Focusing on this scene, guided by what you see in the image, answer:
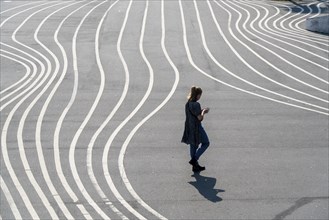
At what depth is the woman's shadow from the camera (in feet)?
36.4

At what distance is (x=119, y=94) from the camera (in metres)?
18.4

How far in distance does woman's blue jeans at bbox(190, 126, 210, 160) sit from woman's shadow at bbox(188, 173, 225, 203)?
348 millimetres

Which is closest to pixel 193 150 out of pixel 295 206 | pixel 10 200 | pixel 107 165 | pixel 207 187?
pixel 207 187

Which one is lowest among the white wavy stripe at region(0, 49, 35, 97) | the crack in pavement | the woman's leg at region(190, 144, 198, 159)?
the crack in pavement

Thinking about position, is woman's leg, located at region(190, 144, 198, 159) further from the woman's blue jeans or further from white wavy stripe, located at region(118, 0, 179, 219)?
white wavy stripe, located at region(118, 0, 179, 219)

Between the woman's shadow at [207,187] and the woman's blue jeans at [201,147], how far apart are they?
13.7 inches

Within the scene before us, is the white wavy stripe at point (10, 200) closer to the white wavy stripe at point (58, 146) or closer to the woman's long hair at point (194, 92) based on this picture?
the white wavy stripe at point (58, 146)

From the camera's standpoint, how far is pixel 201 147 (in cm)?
1215

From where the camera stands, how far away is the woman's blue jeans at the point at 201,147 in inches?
A: 474

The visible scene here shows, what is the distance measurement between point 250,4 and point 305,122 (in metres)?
20.2

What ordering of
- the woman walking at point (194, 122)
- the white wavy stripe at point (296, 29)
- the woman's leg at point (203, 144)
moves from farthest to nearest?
the white wavy stripe at point (296, 29) < the woman's leg at point (203, 144) < the woman walking at point (194, 122)

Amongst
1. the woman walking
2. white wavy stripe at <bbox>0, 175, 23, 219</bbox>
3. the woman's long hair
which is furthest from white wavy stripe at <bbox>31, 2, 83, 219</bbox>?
the woman's long hair

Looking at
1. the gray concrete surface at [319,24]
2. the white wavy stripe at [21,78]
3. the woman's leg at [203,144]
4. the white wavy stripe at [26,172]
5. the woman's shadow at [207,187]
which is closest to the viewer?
the white wavy stripe at [26,172]

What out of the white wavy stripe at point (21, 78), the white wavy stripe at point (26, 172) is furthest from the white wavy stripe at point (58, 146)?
the white wavy stripe at point (21, 78)
